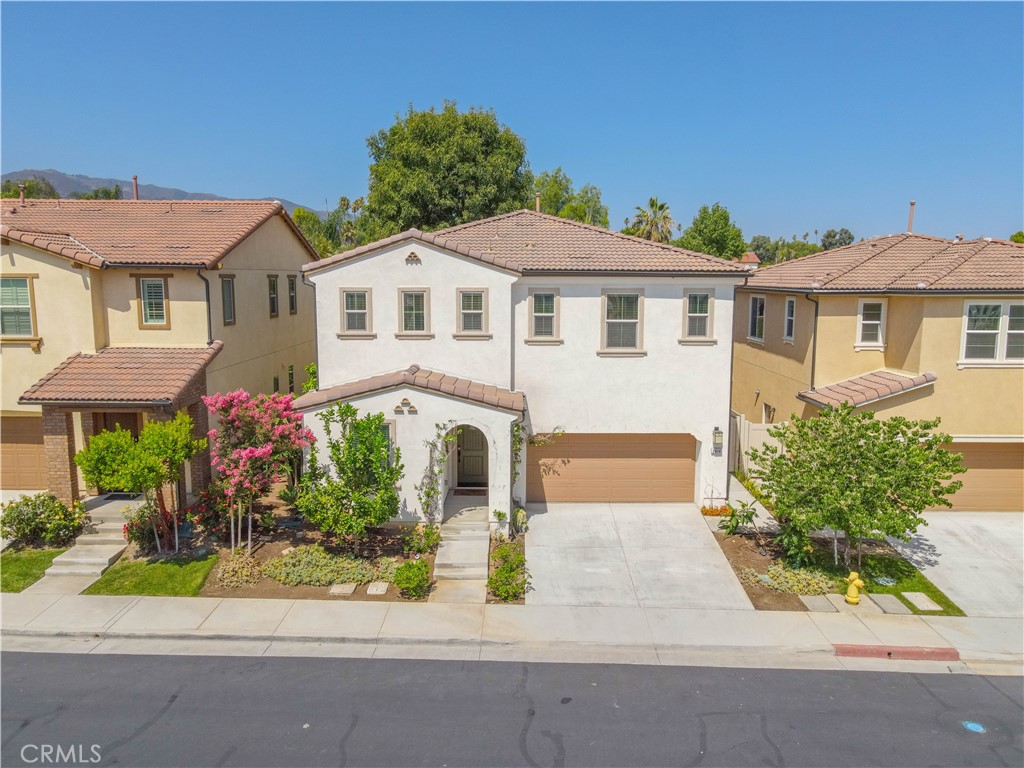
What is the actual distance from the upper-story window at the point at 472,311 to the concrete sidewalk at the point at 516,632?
6.69 m

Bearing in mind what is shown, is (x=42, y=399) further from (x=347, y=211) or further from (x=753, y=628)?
(x=347, y=211)

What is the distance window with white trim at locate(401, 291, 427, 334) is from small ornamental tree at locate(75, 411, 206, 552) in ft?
17.6

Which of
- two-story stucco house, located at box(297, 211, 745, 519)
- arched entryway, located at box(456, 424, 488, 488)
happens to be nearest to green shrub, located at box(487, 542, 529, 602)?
Answer: two-story stucco house, located at box(297, 211, 745, 519)

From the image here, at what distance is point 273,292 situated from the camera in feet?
73.2

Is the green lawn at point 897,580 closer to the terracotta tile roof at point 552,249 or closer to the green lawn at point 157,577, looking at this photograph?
the terracotta tile roof at point 552,249

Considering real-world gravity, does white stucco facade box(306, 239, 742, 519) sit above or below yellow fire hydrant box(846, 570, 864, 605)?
above

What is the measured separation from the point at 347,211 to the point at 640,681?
57.8 meters

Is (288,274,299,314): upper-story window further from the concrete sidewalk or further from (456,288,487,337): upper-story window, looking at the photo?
the concrete sidewalk

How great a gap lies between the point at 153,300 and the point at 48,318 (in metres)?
2.35

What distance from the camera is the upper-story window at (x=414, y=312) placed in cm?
1683

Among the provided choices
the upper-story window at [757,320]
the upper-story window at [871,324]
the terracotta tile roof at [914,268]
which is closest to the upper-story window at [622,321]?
the terracotta tile roof at [914,268]

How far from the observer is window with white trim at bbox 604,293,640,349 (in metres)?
17.3

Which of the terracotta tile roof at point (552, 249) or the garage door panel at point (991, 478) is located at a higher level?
the terracotta tile roof at point (552, 249)

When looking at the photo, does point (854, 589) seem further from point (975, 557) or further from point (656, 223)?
point (656, 223)
